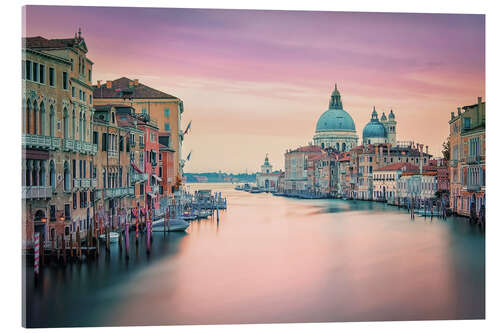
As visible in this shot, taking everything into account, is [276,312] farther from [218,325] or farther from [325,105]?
[325,105]

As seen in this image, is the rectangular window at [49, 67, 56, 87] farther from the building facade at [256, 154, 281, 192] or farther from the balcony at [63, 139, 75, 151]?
the building facade at [256, 154, 281, 192]

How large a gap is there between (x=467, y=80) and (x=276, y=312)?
134 inches

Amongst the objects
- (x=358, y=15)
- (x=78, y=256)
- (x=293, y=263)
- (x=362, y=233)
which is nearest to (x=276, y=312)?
(x=293, y=263)

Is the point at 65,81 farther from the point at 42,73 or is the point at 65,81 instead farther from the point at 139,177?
the point at 139,177

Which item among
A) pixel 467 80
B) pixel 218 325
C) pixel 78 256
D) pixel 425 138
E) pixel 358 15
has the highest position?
pixel 358 15

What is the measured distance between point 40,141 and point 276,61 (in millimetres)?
2719

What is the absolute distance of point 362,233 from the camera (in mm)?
10297

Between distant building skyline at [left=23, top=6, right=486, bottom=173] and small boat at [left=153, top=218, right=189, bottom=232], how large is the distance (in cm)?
304

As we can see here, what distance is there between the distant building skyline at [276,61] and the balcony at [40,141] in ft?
2.95

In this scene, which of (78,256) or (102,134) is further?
(102,134)

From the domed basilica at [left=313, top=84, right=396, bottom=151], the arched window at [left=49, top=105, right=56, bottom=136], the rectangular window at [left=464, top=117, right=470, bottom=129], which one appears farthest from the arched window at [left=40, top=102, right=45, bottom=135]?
the rectangular window at [left=464, top=117, right=470, bottom=129]

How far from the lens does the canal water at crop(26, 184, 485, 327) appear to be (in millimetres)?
5852

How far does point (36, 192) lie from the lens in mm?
5992

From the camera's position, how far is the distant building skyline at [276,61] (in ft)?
20.6
